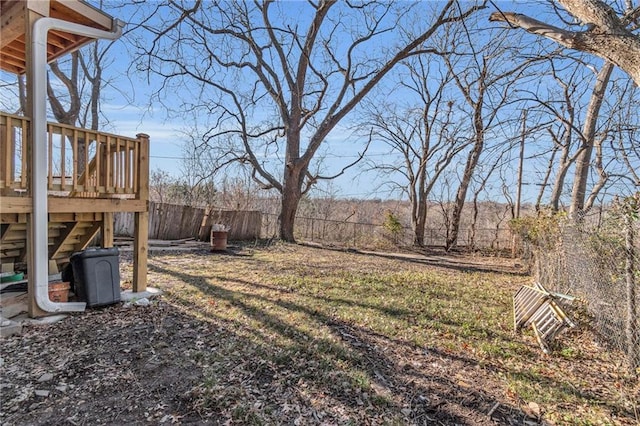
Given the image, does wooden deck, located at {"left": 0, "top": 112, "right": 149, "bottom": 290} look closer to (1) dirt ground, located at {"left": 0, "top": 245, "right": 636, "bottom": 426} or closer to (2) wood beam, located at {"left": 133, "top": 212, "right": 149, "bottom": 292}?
(2) wood beam, located at {"left": 133, "top": 212, "right": 149, "bottom": 292}

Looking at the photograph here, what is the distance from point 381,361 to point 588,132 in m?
10.2

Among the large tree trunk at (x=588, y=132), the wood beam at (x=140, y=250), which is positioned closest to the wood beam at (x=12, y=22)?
the wood beam at (x=140, y=250)

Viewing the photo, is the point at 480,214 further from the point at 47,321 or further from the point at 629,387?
the point at 47,321

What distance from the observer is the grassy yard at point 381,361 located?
2363mm

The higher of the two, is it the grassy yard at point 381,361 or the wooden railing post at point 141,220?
the wooden railing post at point 141,220

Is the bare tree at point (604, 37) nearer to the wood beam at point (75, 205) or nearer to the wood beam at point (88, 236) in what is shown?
the wood beam at point (75, 205)

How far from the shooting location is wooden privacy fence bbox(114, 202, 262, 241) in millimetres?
9969

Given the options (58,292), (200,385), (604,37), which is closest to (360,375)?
(200,385)

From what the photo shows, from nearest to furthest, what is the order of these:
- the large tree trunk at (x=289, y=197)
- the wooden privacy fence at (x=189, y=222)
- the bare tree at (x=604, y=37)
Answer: the bare tree at (x=604, y=37), the wooden privacy fence at (x=189, y=222), the large tree trunk at (x=289, y=197)

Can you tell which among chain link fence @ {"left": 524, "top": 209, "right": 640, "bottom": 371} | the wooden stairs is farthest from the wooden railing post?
chain link fence @ {"left": 524, "top": 209, "right": 640, "bottom": 371}

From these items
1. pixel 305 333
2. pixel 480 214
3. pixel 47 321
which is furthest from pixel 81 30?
pixel 480 214

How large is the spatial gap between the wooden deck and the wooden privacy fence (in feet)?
17.0

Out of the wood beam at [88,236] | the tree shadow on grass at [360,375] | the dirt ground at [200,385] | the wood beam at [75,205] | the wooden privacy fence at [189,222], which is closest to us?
the dirt ground at [200,385]

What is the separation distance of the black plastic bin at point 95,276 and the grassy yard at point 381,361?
2.56ft
